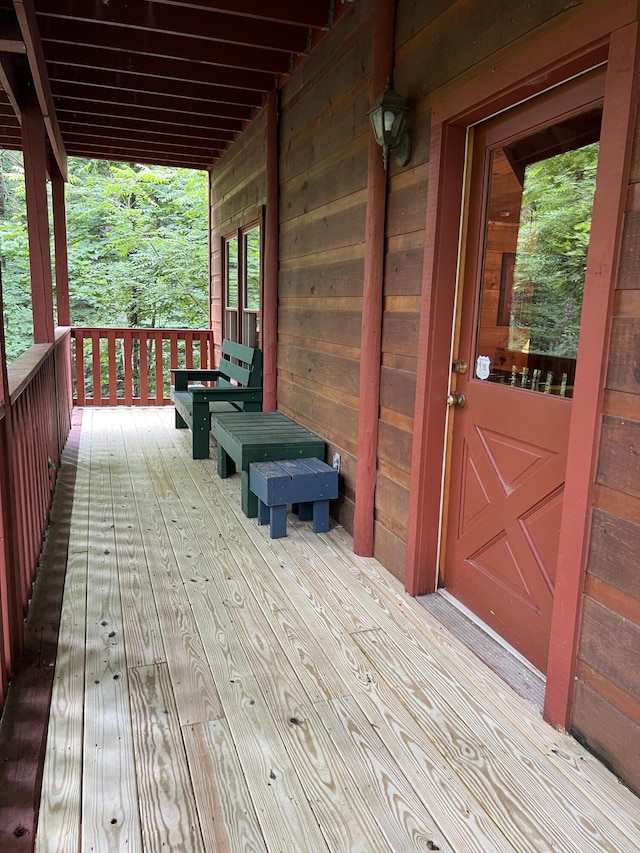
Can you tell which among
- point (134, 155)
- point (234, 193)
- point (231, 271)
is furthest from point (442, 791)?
point (134, 155)

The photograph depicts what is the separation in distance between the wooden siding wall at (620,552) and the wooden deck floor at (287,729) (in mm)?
147

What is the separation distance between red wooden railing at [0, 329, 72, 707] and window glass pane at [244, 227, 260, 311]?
2.15 meters

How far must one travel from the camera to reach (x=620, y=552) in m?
1.59

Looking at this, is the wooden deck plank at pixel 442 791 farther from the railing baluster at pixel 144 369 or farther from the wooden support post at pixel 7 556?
the railing baluster at pixel 144 369

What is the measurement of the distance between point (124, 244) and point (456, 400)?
35.2 feet

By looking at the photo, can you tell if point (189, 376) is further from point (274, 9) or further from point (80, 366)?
point (274, 9)

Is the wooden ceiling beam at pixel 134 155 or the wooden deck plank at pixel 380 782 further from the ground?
the wooden ceiling beam at pixel 134 155

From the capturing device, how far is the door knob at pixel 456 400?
2488 mm

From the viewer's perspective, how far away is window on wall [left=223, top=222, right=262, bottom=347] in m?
5.51

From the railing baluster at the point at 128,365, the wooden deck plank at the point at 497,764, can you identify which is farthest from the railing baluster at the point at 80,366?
the wooden deck plank at the point at 497,764

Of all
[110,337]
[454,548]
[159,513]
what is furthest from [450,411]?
[110,337]

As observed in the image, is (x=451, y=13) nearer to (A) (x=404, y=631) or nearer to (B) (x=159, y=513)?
(A) (x=404, y=631)

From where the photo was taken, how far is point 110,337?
6980 mm

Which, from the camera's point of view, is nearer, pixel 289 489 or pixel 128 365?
pixel 289 489
